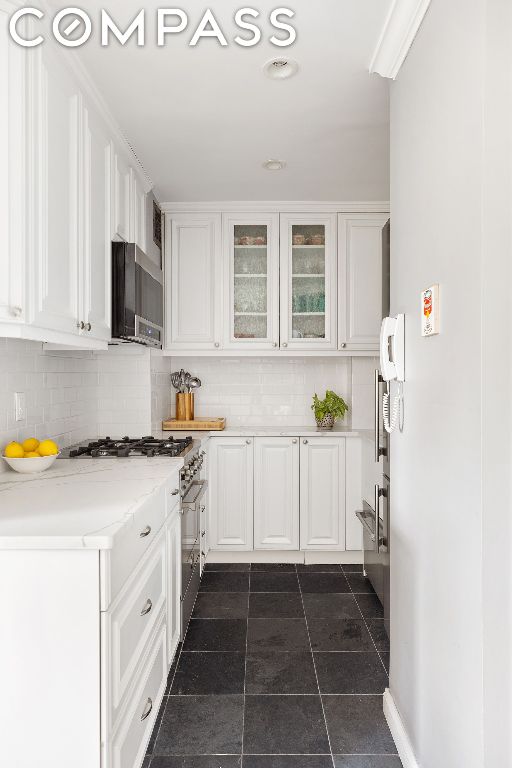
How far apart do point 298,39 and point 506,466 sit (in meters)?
1.59

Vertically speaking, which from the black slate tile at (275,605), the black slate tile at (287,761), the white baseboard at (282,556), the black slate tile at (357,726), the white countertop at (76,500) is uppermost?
the white countertop at (76,500)

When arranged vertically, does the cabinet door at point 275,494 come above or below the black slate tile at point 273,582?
above

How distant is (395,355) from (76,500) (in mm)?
1163

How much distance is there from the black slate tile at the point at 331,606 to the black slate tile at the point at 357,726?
711 mm

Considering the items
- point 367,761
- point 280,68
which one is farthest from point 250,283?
point 367,761

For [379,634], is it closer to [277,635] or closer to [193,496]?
[277,635]

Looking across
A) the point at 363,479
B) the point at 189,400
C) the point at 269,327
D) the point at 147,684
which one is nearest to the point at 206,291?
the point at 269,327

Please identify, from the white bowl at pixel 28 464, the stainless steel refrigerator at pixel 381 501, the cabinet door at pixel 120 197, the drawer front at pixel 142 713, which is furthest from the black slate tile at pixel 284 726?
the cabinet door at pixel 120 197

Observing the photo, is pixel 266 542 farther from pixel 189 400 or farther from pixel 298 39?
pixel 298 39

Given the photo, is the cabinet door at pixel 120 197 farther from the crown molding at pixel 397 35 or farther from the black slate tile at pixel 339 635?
the black slate tile at pixel 339 635

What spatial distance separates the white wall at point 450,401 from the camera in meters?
1.13

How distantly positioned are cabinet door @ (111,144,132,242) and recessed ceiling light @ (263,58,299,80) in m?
0.86

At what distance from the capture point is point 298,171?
10.0 ft

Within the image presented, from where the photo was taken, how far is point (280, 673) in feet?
7.43
